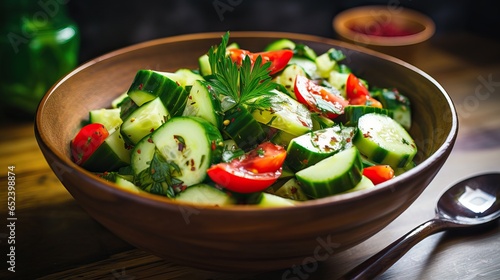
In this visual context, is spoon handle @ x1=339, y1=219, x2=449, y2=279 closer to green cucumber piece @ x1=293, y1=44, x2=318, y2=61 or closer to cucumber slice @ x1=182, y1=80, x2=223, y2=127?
cucumber slice @ x1=182, y1=80, x2=223, y2=127

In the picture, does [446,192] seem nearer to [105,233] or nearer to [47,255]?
[105,233]

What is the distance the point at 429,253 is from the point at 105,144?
91 centimetres

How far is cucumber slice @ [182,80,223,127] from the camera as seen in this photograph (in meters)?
1.34

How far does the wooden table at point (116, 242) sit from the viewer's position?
4.49 ft

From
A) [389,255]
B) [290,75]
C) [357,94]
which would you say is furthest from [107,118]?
[389,255]

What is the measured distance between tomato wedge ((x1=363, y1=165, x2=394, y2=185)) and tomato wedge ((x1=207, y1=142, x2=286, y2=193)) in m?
0.23

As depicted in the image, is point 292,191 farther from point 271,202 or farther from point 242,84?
point 242,84

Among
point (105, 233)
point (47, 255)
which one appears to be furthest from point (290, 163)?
point (47, 255)

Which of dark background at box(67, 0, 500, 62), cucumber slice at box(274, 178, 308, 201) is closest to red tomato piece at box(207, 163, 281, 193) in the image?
cucumber slice at box(274, 178, 308, 201)

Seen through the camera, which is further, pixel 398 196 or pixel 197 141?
pixel 197 141

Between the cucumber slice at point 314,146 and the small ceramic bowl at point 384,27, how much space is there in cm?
114

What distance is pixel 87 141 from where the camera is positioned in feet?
4.75

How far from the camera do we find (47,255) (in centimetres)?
143

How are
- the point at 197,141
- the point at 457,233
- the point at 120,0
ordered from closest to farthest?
the point at 197,141 < the point at 457,233 < the point at 120,0
